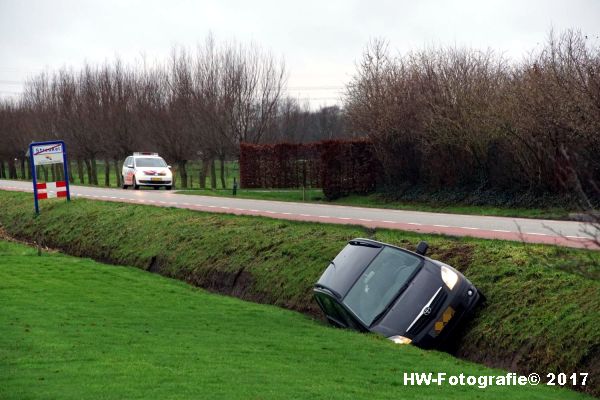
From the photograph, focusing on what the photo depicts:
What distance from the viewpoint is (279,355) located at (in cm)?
1062

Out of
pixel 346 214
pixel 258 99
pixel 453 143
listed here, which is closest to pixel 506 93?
pixel 453 143

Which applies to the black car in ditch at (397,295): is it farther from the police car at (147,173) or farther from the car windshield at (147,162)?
the car windshield at (147,162)

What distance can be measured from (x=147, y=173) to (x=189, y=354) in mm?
35108

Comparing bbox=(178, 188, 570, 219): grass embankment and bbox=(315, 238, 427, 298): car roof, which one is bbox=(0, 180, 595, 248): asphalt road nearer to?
bbox=(178, 188, 570, 219): grass embankment

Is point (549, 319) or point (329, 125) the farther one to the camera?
point (329, 125)

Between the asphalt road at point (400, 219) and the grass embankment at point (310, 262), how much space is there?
2.60ft

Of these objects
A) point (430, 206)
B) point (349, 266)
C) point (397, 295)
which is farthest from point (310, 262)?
point (430, 206)

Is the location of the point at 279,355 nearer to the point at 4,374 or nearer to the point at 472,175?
the point at 4,374

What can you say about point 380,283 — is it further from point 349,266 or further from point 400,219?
point 400,219

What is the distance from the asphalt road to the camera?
58.9ft

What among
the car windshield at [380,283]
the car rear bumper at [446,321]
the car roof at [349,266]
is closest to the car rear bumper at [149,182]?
the car roof at [349,266]

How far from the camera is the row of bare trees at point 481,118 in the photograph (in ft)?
86.2

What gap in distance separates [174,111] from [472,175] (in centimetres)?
3328

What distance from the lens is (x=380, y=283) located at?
13.4m
